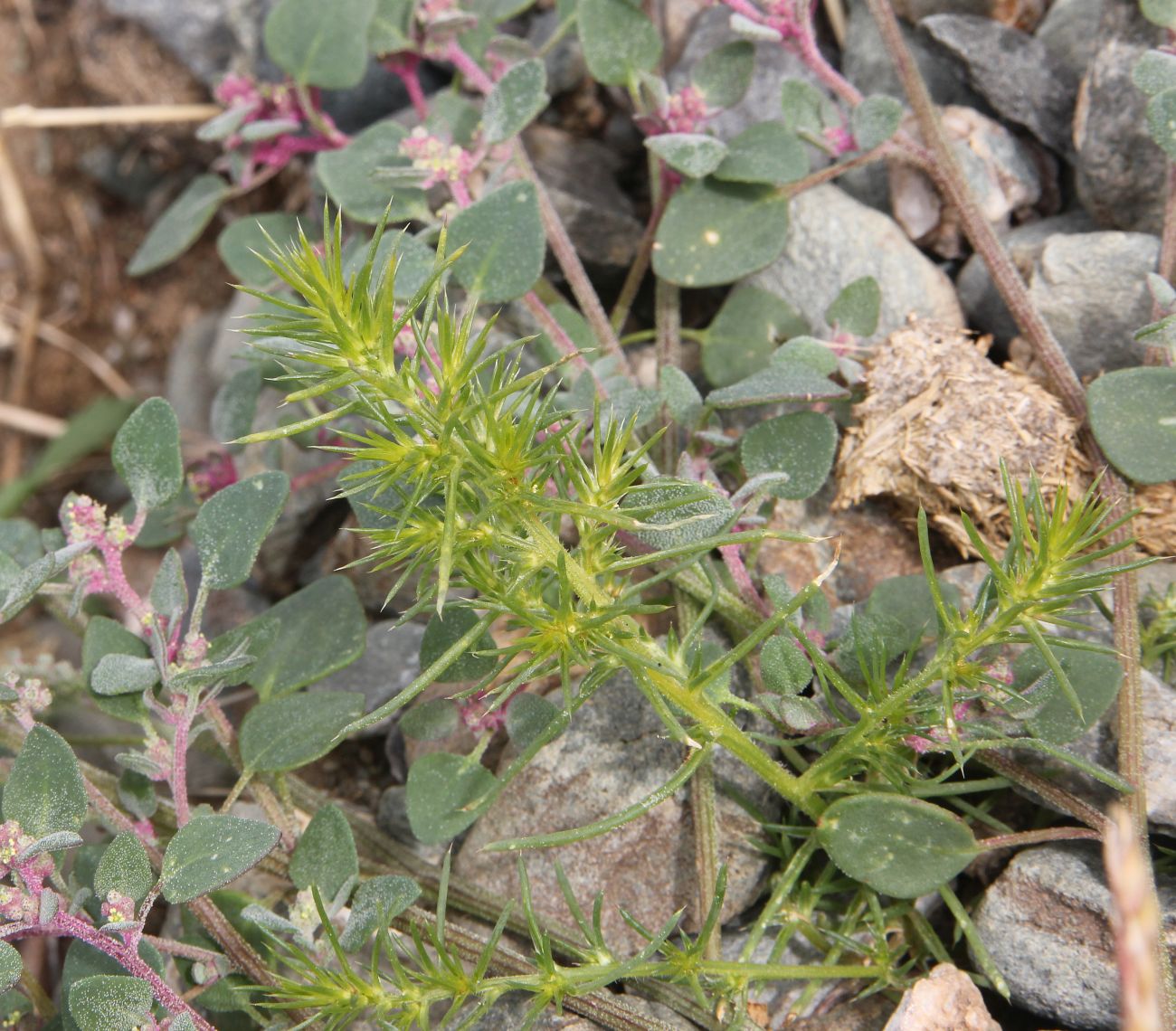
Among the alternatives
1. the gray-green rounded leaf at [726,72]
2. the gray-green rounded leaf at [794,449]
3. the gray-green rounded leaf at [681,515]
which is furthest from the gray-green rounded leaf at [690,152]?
the gray-green rounded leaf at [681,515]

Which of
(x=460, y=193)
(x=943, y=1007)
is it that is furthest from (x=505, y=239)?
(x=943, y=1007)

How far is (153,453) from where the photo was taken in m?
2.01

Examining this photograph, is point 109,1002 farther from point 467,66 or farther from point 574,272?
point 467,66

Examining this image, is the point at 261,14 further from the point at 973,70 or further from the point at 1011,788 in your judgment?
the point at 1011,788

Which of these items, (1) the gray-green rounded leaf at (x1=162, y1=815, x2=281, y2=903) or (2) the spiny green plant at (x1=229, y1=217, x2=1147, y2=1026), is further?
(1) the gray-green rounded leaf at (x1=162, y1=815, x2=281, y2=903)

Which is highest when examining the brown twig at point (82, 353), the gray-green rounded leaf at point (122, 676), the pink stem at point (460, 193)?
the pink stem at point (460, 193)

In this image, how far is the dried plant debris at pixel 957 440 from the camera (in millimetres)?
2025

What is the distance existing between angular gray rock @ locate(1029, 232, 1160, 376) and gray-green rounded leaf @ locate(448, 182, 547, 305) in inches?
40.3

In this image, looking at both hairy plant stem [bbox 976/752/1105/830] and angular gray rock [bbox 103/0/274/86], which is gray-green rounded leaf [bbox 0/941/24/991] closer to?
hairy plant stem [bbox 976/752/1105/830]

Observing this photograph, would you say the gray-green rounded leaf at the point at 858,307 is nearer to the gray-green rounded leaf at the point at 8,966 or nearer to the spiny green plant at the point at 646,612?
the spiny green plant at the point at 646,612

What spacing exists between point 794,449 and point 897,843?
710 mm

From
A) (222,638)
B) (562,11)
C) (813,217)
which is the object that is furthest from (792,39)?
(222,638)

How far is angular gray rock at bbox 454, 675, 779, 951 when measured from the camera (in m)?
1.99

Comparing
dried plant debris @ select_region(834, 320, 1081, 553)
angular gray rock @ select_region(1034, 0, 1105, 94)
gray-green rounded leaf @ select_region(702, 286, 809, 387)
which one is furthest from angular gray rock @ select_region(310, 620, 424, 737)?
angular gray rock @ select_region(1034, 0, 1105, 94)
